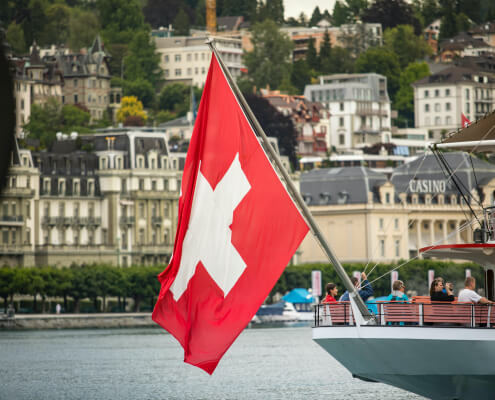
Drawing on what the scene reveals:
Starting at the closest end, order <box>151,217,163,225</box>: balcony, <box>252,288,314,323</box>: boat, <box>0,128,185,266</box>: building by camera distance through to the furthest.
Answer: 1. <box>252,288,314,323</box>: boat
2. <box>0,128,185,266</box>: building
3. <box>151,217,163,225</box>: balcony

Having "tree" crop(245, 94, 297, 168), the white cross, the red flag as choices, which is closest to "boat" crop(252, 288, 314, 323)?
"tree" crop(245, 94, 297, 168)

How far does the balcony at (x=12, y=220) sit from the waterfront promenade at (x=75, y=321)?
18494 millimetres

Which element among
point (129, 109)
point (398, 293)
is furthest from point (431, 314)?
point (129, 109)

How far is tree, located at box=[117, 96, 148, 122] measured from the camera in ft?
611

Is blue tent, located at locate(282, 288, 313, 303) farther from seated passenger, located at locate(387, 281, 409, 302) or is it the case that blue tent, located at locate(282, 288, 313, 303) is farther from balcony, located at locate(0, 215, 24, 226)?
seated passenger, located at locate(387, 281, 409, 302)

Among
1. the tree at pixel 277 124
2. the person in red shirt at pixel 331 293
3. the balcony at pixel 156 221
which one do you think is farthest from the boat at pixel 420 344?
the tree at pixel 277 124

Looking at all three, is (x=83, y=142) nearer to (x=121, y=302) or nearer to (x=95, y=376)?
(x=121, y=302)

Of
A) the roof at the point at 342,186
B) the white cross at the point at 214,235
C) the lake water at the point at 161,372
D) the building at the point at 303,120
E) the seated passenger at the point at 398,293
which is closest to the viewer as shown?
the white cross at the point at 214,235

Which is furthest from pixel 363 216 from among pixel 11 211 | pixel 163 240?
pixel 11 211

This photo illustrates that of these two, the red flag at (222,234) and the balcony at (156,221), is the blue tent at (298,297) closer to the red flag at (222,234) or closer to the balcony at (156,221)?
the balcony at (156,221)

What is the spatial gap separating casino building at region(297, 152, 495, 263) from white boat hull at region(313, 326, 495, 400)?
119m

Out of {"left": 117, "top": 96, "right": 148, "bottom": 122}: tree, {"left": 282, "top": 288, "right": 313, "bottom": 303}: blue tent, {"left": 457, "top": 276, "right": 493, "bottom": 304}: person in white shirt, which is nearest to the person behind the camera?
{"left": 457, "top": 276, "right": 493, "bottom": 304}: person in white shirt

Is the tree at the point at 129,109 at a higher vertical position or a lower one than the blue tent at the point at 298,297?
higher

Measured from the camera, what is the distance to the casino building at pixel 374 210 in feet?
492
